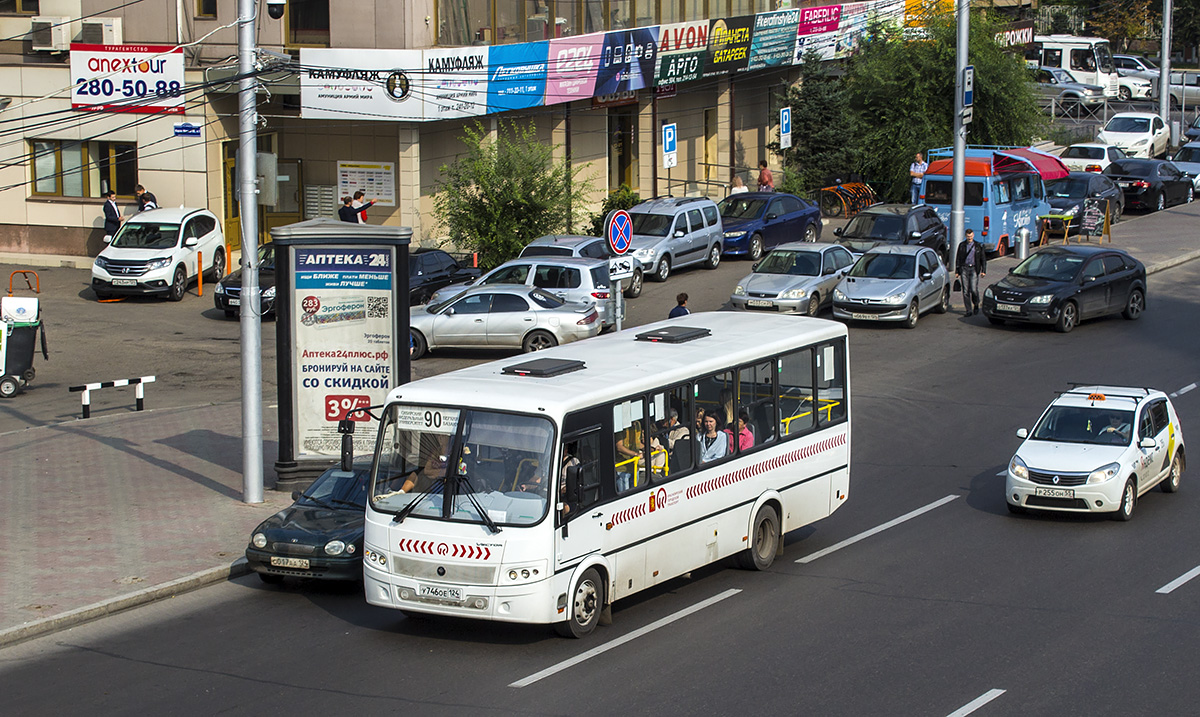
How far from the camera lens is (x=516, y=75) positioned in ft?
122

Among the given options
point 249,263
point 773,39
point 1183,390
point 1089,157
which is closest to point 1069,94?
point 1089,157

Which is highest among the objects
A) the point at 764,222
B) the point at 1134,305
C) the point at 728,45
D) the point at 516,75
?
the point at 728,45

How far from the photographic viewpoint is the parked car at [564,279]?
28281mm

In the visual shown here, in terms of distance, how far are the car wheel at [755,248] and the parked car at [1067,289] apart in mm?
8776

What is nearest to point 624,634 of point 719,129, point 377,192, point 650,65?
point 377,192

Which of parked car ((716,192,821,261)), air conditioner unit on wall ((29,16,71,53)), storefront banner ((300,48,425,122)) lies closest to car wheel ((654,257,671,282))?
parked car ((716,192,821,261))

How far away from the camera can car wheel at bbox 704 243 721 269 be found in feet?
119

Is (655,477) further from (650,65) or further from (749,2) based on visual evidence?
(749,2)

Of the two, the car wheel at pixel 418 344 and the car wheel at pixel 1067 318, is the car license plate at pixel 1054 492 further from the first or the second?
the car wheel at pixel 418 344

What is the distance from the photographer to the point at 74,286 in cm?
3431

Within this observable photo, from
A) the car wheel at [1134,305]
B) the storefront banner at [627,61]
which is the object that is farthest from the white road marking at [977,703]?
the storefront banner at [627,61]

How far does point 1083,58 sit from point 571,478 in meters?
65.7

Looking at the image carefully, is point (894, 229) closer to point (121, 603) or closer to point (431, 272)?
point (431, 272)

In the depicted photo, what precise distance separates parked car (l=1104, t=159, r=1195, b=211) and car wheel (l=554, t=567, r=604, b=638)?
37650 mm
